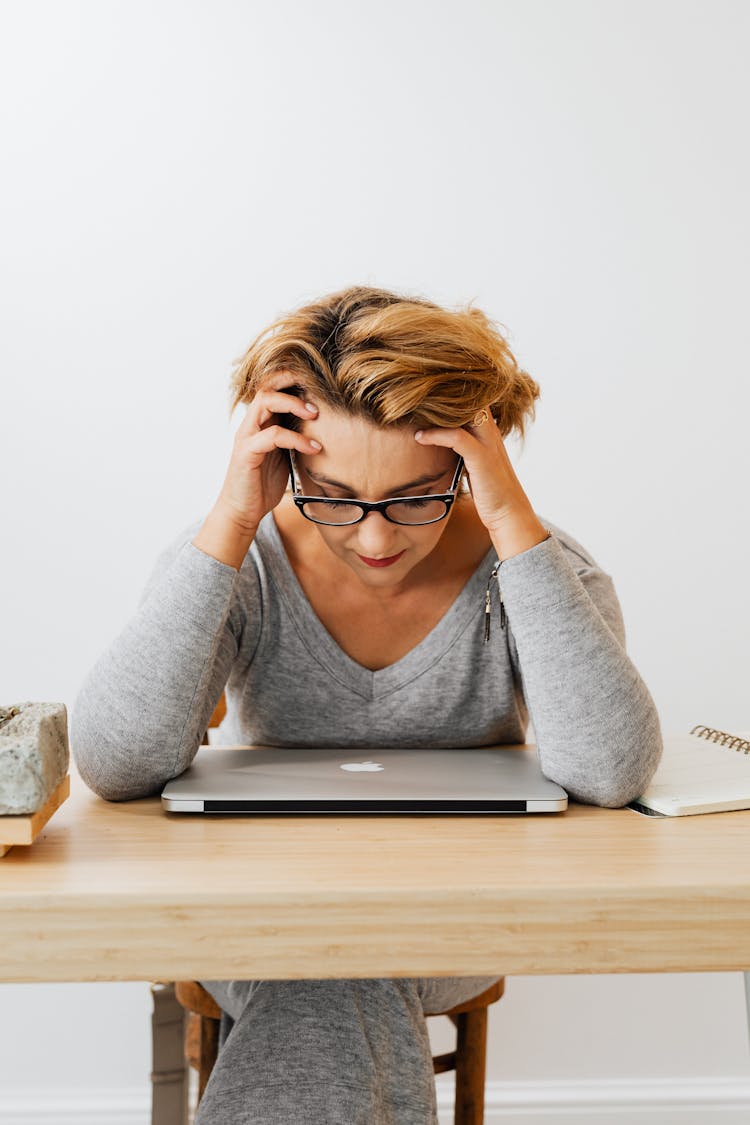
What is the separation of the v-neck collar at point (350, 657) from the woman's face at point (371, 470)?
13 centimetres

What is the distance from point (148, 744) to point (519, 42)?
1.50 metres

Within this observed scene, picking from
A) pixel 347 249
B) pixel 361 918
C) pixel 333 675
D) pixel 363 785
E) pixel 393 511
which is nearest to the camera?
pixel 361 918

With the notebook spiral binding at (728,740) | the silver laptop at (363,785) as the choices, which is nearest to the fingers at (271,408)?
the silver laptop at (363,785)

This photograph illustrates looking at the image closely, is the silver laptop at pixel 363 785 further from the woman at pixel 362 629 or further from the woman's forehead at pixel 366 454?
the woman's forehead at pixel 366 454

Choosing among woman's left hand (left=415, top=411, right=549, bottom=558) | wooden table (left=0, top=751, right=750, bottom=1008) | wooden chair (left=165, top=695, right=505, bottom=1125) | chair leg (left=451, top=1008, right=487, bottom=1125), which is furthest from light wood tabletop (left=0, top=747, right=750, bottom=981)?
chair leg (left=451, top=1008, right=487, bottom=1125)

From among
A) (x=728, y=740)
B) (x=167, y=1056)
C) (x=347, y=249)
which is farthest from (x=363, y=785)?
(x=347, y=249)

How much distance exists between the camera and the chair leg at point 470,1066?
1.36 meters

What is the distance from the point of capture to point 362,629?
1.21 meters

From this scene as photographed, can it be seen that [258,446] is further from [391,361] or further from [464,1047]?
[464,1047]

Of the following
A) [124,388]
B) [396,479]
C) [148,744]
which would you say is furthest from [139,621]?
[124,388]

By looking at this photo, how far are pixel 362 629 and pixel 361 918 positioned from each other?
520mm

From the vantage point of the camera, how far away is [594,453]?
1.94 metres

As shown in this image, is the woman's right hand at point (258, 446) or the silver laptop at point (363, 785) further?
the woman's right hand at point (258, 446)

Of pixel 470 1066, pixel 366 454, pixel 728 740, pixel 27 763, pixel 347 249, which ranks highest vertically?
pixel 347 249
